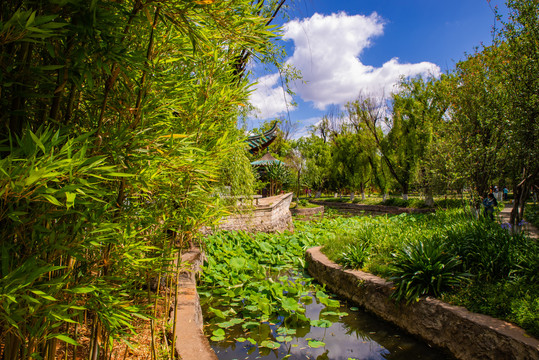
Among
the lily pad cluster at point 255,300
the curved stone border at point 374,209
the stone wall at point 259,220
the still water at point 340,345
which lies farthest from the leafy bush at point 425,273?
the curved stone border at point 374,209

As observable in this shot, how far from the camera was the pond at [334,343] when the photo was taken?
3455 mm

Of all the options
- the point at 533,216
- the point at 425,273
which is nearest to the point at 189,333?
the point at 425,273

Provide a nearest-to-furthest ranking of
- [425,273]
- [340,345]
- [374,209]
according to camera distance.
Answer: [340,345] < [425,273] < [374,209]

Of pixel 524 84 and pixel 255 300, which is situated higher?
pixel 524 84

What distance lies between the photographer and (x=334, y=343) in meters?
3.77

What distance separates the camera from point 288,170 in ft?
85.0

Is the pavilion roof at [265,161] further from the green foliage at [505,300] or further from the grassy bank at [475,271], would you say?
the green foliage at [505,300]

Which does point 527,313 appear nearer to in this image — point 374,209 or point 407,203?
point 407,203

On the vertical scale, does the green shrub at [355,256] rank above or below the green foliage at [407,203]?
below

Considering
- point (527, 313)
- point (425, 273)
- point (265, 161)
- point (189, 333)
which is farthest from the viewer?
point (265, 161)

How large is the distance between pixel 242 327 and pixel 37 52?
3.62 metres

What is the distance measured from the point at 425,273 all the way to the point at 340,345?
4.80 ft

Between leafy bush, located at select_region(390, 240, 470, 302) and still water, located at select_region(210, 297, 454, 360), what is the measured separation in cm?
54

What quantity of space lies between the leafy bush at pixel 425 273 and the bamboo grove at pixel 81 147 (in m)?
3.32
